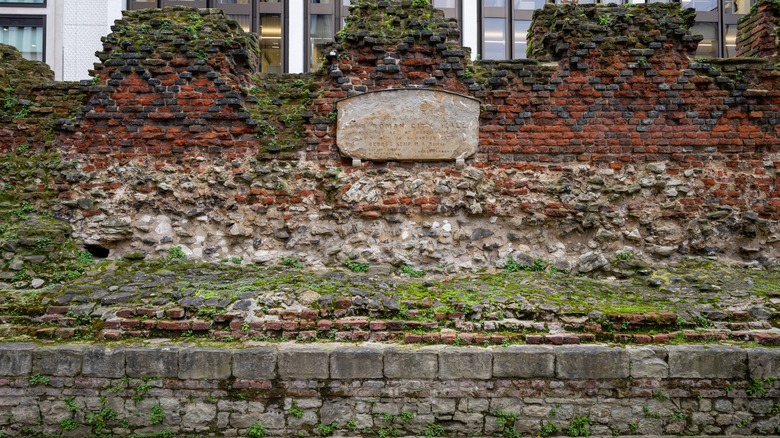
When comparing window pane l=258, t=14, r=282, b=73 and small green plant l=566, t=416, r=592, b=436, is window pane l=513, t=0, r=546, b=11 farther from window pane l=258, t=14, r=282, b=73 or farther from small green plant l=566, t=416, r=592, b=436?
small green plant l=566, t=416, r=592, b=436

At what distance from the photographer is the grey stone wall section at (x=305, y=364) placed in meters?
4.77

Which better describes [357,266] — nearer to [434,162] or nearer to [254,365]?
[434,162]

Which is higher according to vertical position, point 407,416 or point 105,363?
point 105,363

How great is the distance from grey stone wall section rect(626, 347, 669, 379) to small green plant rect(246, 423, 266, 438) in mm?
3772

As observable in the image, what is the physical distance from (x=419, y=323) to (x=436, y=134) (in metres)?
2.72

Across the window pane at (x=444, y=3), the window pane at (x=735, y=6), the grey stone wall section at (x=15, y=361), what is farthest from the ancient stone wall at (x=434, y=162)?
the window pane at (x=735, y=6)

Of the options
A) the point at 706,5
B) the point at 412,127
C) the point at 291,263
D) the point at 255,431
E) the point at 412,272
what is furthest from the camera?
the point at 706,5

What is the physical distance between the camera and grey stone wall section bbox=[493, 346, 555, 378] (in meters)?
4.79

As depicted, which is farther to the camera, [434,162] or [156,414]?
[434,162]

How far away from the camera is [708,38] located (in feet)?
49.0

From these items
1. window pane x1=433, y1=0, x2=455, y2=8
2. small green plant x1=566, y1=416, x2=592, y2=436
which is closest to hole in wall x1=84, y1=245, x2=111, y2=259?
small green plant x1=566, y1=416, x2=592, y2=436

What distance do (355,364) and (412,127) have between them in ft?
10.9

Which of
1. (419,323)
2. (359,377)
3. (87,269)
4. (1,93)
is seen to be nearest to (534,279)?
(419,323)

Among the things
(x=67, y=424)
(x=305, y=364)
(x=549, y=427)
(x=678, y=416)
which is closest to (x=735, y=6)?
(x=678, y=416)
